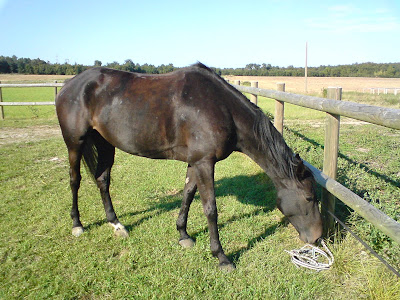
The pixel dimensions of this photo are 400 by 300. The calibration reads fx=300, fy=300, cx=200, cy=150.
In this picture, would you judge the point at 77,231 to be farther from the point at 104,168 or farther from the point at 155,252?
the point at 155,252

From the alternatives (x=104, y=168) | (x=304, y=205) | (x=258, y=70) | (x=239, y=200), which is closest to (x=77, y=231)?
(x=104, y=168)

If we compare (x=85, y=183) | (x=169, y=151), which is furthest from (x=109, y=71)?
(x=85, y=183)

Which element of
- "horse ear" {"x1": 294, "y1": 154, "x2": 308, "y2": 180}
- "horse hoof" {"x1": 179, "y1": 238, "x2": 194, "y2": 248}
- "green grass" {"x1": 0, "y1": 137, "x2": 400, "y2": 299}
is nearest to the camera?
"green grass" {"x1": 0, "y1": 137, "x2": 400, "y2": 299}

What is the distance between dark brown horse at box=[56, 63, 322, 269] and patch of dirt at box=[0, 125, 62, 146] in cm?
603

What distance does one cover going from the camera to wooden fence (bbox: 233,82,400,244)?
2.06m

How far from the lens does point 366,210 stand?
2363 mm

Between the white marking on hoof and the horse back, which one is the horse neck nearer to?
the horse back

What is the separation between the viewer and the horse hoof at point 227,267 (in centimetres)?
282

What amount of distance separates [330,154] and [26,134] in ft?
31.0

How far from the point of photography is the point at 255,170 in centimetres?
581

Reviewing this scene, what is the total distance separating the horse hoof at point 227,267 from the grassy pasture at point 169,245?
4 centimetres

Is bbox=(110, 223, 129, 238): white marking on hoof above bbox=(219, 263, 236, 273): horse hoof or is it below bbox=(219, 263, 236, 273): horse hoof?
above

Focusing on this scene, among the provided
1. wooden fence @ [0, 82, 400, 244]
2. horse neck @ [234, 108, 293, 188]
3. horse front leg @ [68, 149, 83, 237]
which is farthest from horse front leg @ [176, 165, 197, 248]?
wooden fence @ [0, 82, 400, 244]

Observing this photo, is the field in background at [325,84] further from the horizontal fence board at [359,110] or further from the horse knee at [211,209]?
the horse knee at [211,209]
